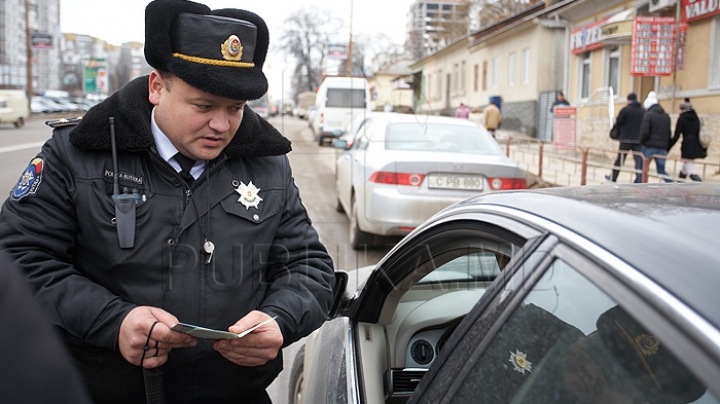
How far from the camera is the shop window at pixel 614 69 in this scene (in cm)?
1695

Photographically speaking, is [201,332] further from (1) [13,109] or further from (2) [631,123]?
(1) [13,109]

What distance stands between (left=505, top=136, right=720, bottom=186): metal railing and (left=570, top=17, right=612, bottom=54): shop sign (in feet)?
24.0

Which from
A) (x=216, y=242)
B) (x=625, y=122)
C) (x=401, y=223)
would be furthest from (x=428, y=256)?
(x=625, y=122)

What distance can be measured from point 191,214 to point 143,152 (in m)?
0.23

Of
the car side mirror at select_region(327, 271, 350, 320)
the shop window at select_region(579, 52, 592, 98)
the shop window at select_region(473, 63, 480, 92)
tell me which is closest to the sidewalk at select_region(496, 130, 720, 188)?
the car side mirror at select_region(327, 271, 350, 320)

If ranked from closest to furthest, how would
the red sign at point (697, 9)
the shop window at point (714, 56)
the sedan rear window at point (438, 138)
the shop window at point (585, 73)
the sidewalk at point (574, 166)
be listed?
1. the sedan rear window at point (438, 138)
2. the sidewalk at point (574, 166)
3. the red sign at point (697, 9)
4. the shop window at point (714, 56)
5. the shop window at point (585, 73)

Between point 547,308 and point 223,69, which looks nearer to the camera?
point 547,308

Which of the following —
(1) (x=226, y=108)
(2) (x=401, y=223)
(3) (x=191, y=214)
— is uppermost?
(1) (x=226, y=108)

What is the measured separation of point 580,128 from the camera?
17.5 m

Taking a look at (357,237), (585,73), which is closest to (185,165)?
(357,237)

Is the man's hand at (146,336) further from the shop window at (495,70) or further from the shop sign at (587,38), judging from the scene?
the shop window at (495,70)

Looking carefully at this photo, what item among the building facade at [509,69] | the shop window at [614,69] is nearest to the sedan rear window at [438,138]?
the shop window at [614,69]

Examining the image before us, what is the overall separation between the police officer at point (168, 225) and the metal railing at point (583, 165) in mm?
5773

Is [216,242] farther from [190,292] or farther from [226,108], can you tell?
[226,108]
